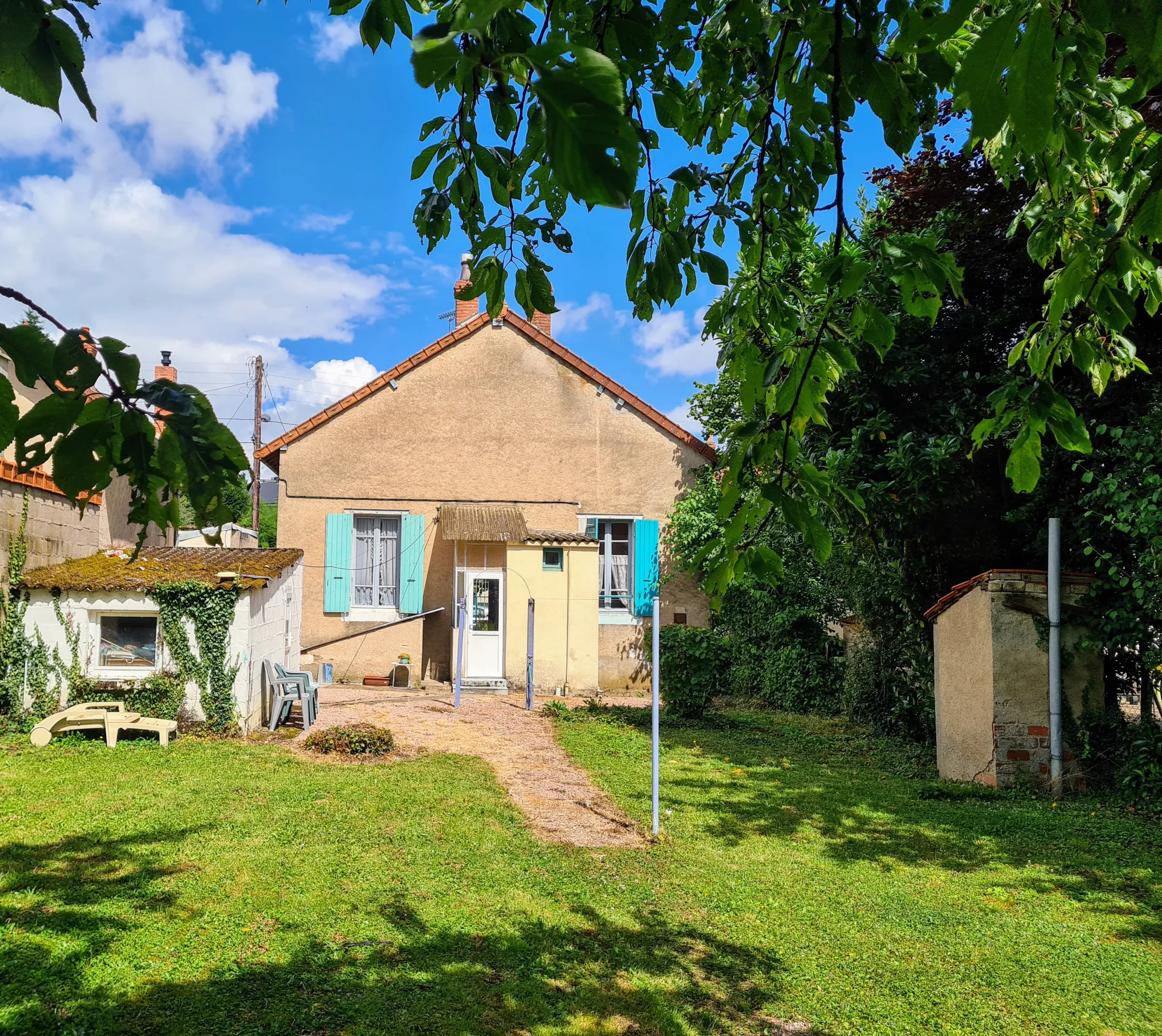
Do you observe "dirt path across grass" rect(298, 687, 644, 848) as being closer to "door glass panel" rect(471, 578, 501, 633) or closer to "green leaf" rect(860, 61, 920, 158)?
"door glass panel" rect(471, 578, 501, 633)

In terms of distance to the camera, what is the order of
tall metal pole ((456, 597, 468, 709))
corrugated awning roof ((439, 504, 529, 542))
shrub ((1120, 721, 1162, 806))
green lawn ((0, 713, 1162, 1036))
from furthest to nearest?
corrugated awning roof ((439, 504, 529, 542)) → tall metal pole ((456, 597, 468, 709)) → shrub ((1120, 721, 1162, 806)) → green lawn ((0, 713, 1162, 1036))

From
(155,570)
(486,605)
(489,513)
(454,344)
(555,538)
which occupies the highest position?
(454,344)

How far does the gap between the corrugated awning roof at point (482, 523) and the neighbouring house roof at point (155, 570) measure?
369cm

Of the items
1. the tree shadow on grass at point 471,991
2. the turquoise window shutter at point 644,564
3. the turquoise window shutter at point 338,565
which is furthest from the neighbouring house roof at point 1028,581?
the turquoise window shutter at point 338,565

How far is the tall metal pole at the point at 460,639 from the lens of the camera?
1352 centimetres

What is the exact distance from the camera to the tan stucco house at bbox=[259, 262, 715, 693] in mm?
15164

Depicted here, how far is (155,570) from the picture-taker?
34.1 ft

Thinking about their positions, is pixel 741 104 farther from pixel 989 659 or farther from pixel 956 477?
pixel 956 477

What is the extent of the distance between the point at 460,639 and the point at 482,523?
8.69 feet

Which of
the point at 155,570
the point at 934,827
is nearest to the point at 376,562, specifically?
the point at 155,570

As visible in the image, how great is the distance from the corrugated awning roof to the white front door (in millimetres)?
823

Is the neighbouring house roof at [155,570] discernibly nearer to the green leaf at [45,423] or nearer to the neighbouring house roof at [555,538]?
the neighbouring house roof at [555,538]

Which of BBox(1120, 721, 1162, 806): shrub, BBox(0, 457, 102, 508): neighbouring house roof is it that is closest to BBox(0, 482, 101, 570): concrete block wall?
BBox(0, 457, 102, 508): neighbouring house roof

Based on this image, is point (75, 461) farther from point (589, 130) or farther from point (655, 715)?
point (655, 715)
